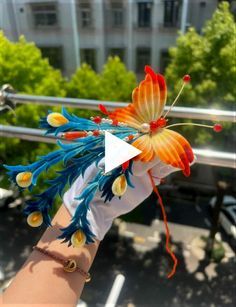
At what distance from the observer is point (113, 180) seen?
1361mm

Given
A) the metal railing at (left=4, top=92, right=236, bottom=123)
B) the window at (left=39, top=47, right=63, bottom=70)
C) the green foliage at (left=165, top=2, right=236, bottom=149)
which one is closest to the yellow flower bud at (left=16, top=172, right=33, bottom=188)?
the metal railing at (left=4, top=92, right=236, bottom=123)

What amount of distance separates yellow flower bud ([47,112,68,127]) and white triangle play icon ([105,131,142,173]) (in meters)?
0.33

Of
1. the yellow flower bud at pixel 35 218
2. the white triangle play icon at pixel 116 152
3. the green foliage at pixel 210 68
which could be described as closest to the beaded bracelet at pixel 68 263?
the yellow flower bud at pixel 35 218

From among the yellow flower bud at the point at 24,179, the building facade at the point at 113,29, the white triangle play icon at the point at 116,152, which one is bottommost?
the building facade at the point at 113,29

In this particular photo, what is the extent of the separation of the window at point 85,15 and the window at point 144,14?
1511mm

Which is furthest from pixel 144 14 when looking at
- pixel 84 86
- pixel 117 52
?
pixel 84 86

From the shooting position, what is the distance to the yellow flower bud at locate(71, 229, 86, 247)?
53.7 inches

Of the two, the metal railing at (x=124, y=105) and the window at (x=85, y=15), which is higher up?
the metal railing at (x=124, y=105)

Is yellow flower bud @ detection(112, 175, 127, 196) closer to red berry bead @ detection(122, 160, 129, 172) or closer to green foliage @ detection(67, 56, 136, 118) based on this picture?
red berry bead @ detection(122, 160, 129, 172)

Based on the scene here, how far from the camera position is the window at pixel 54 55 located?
374 inches

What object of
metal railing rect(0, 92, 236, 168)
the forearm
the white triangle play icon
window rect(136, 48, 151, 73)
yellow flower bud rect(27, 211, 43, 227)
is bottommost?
window rect(136, 48, 151, 73)

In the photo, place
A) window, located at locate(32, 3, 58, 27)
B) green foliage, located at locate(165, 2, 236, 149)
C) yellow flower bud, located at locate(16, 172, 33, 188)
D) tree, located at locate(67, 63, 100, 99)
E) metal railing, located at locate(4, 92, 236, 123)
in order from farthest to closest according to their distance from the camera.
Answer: window, located at locate(32, 3, 58, 27) → tree, located at locate(67, 63, 100, 99) → green foliage, located at locate(165, 2, 236, 149) → metal railing, located at locate(4, 92, 236, 123) → yellow flower bud, located at locate(16, 172, 33, 188)

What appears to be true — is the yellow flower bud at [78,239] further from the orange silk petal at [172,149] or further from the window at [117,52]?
the window at [117,52]

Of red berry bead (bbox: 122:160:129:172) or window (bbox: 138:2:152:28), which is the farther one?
window (bbox: 138:2:152:28)
